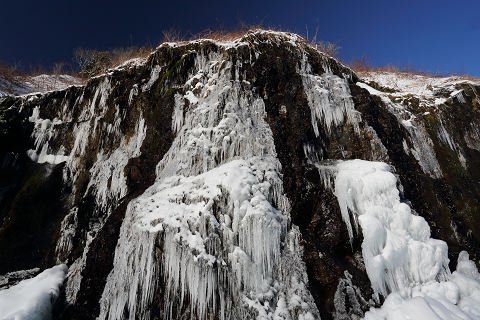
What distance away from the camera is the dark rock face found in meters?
8.10

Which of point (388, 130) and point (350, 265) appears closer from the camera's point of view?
point (350, 265)

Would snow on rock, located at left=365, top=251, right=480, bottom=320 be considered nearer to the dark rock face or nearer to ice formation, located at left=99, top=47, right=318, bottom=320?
the dark rock face

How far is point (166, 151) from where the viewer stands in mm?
9508

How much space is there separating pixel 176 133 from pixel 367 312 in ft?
20.0

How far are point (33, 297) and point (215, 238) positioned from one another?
423 centimetres

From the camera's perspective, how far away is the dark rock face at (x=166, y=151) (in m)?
8.10

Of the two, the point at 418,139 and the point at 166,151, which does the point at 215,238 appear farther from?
the point at 418,139

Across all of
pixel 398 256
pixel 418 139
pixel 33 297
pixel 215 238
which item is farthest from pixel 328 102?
pixel 33 297

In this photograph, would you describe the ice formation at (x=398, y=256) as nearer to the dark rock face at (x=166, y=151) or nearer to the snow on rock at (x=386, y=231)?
the snow on rock at (x=386, y=231)

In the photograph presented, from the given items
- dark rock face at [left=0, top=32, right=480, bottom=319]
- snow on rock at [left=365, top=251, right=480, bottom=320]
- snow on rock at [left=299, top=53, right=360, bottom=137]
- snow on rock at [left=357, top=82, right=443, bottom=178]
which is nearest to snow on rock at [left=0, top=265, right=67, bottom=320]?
dark rock face at [left=0, top=32, right=480, bottom=319]

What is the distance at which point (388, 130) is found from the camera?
10.4 meters

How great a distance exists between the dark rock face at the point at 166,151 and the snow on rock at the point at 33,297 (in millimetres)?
320

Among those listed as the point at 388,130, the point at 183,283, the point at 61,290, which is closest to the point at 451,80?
the point at 388,130

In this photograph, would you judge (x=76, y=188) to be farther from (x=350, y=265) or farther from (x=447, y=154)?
Result: (x=447, y=154)
